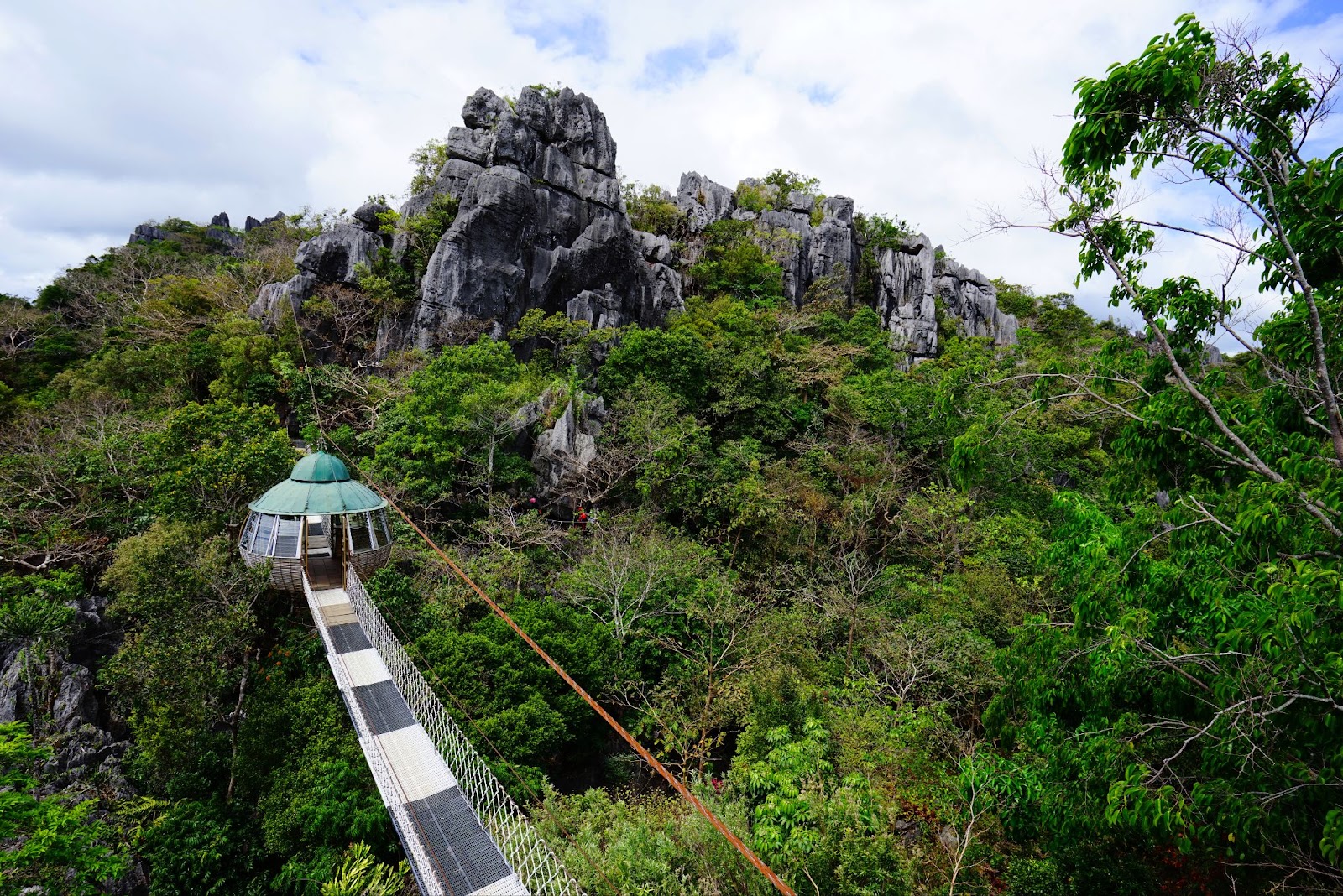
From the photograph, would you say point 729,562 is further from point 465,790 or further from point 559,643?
point 465,790

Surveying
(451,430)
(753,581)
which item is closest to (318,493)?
(451,430)

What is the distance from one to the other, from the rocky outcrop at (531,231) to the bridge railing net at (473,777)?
12.3 m

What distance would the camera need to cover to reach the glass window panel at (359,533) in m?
8.59

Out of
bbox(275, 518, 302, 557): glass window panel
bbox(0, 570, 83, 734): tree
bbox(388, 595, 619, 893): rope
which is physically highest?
bbox(275, 518, 302, 557): glass window panel

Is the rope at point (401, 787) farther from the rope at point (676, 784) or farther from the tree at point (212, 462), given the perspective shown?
the tree at point (212, 462)

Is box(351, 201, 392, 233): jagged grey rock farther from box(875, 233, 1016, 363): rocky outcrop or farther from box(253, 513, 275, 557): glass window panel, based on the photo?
box(875, 233, 1016, 363): rocky outcrop

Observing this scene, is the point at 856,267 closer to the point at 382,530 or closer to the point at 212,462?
the point at 382,530

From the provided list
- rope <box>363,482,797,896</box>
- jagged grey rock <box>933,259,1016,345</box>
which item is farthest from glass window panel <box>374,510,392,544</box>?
jagged grey rock <box>933,259,1016,345</box>

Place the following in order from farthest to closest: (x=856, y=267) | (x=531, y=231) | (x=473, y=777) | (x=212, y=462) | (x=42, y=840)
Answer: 1. (x=856, y=267)
2. (x=531, y=231)
3. (x=212, y=462)
4. (x=473, y=777)
5. (x=42, y=840)

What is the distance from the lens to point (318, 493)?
321 inches

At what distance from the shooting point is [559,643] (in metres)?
10.1

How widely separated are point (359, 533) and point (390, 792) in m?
4.27

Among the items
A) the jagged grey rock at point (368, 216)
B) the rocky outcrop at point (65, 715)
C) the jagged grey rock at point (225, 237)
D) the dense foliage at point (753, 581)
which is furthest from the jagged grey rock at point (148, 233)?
the rocky outcrop at point (65, 715)

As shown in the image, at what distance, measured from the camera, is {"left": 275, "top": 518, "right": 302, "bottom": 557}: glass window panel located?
8.07 metres
